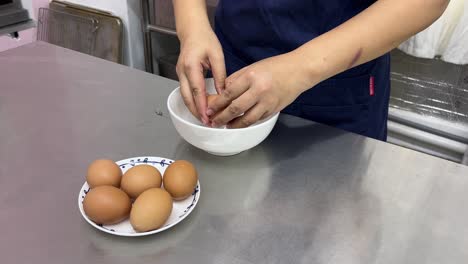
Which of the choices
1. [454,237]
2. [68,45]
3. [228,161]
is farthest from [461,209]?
[68,45]

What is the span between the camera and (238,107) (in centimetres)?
61

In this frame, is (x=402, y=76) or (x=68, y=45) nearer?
(x=402, y=76)

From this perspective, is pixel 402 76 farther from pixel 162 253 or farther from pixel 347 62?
pixel 162 253

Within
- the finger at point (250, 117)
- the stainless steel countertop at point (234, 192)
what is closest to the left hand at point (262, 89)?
the finger at point (250, 117)

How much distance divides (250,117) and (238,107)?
0.03m

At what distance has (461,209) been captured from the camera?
2.03 ft

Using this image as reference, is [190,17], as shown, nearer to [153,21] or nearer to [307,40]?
[307,40]

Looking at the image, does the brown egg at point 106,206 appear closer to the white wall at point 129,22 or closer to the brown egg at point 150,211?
the brown egg at point 150,211

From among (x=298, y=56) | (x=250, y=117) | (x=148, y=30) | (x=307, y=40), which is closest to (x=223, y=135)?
(x=250, y=117)

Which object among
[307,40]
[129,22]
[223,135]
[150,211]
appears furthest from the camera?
[129,22]

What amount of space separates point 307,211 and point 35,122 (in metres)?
0.51

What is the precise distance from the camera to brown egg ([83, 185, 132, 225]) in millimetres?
539

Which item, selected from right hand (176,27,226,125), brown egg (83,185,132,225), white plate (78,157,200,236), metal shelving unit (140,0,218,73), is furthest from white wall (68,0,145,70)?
brown egg (83,185,132,225)

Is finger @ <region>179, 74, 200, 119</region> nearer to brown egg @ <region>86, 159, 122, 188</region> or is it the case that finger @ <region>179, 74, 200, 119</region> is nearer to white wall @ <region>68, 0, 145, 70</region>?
brown egg @ <region>86, 159, 122, 188</region>
